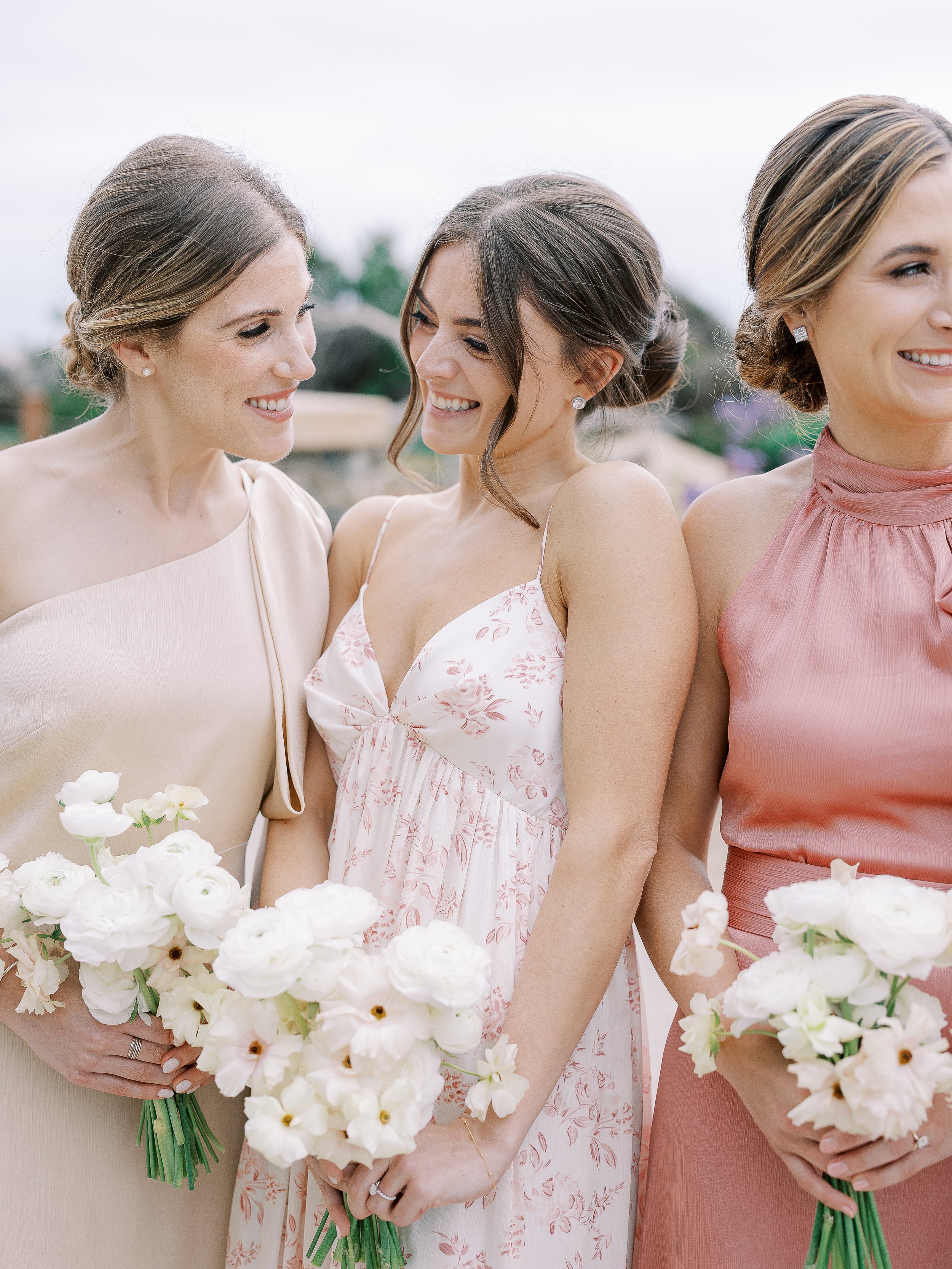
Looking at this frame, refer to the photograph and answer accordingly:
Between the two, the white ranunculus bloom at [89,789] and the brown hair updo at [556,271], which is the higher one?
the brown hair updo at [556,271]

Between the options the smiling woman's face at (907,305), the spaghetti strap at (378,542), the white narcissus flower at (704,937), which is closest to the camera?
the white narcissus flower at (704,937)

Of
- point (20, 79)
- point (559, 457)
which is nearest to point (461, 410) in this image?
point (559, 457)

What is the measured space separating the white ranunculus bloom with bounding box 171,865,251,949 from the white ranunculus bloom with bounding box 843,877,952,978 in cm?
103

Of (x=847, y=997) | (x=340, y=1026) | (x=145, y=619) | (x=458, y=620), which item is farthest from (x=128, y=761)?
(x=847, y=997)

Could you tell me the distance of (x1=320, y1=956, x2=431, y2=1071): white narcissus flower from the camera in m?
1.75

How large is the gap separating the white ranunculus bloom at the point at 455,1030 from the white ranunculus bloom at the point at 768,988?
16.1 inches

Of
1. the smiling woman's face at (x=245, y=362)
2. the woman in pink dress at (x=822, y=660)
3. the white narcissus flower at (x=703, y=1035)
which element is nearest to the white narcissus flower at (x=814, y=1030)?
the white narcissus flower at (x=703, y=1035)

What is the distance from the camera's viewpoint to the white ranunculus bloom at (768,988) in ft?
5.38

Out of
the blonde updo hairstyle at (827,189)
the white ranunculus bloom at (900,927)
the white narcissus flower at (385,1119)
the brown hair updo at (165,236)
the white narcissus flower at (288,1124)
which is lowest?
the white narcissus flower at (288,1124)

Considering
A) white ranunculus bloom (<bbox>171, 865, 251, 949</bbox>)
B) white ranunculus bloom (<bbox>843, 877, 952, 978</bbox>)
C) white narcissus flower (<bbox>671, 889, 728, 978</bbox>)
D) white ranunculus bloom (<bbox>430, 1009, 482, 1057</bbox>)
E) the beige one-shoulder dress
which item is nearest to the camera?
white ranunculus bloom (<bbox>843, 877, 952, 978</bbox>)

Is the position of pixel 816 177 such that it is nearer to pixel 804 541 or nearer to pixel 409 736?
pixel 804 541

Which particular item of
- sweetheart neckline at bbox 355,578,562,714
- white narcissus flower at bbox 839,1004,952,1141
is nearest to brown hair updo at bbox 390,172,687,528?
sweetheart neckline at bbox 355,578,562,714

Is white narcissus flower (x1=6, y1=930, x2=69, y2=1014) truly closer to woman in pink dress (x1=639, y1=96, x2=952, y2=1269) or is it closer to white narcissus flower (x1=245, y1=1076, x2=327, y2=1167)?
white narcissus flower (x1=245, y1=1076, x2=327, y2=1167)

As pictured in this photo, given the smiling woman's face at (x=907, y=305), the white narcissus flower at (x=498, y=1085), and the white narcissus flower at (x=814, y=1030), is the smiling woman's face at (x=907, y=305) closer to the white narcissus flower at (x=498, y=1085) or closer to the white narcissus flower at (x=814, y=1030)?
the white narcissus flower at (x=814, y=1030)
